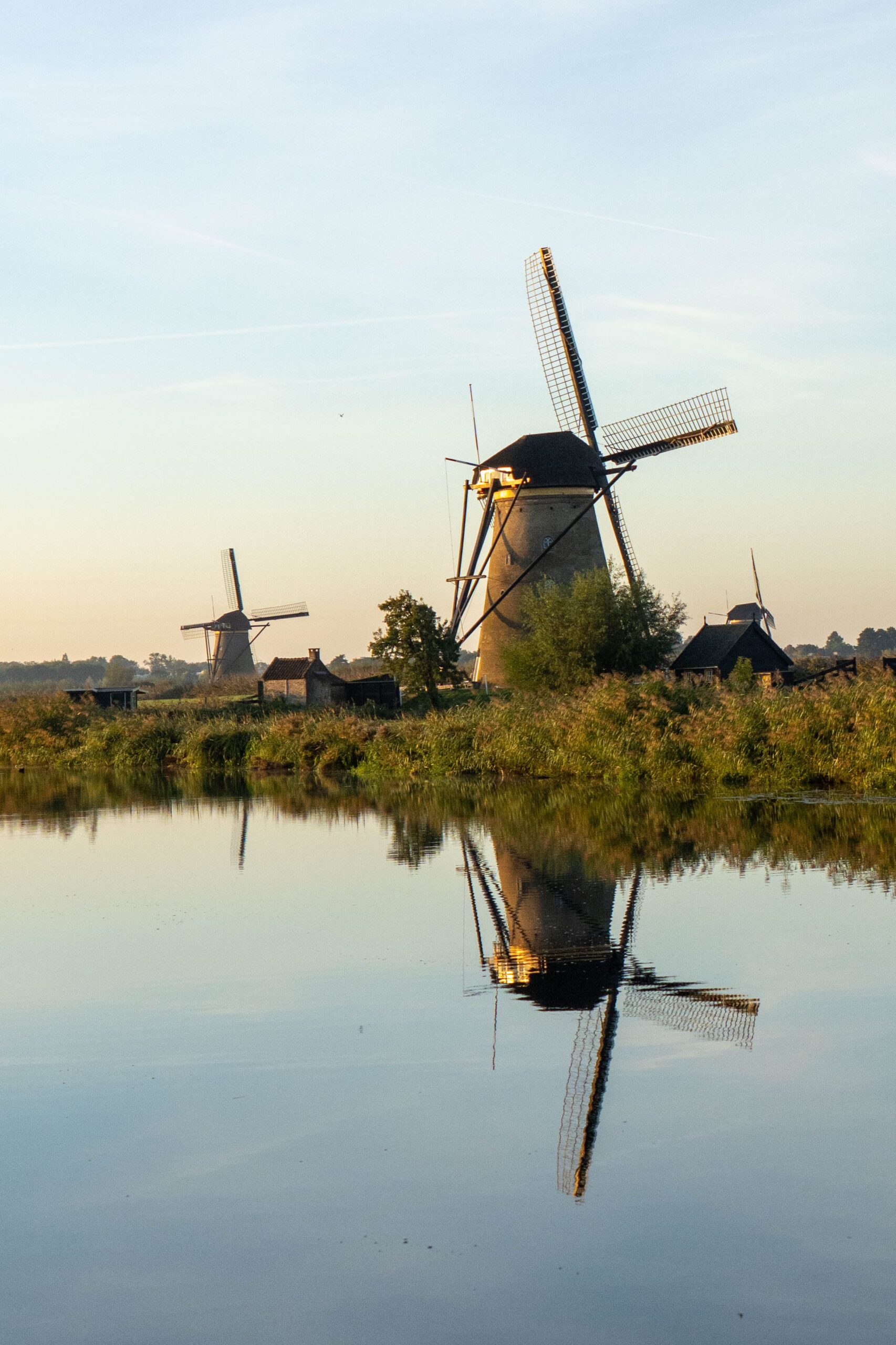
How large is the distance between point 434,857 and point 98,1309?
1074 centimetres

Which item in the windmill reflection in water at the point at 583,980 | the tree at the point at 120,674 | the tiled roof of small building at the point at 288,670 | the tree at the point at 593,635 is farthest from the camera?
the tree at the point at 120,674

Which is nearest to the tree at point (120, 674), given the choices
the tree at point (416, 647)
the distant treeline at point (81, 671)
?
the distant treeline at point (81, 671)

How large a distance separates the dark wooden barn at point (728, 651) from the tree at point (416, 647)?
255 inches

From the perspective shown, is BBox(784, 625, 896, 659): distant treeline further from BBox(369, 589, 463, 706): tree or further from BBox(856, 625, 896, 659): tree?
BBox(369, 589, 463, 706): tree

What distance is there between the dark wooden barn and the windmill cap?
5485 millimetres

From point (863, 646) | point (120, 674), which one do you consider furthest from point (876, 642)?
point (120, 674)

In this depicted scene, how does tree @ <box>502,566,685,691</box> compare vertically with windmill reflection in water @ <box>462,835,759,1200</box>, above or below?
above

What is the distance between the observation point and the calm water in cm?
424

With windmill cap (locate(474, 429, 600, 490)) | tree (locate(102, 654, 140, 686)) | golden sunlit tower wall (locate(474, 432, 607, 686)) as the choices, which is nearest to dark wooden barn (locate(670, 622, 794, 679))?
golden sunlit tower wall (locate(474, 432, 607, 686))

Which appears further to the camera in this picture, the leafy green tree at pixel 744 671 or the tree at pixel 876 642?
the tree at pixel 876 642

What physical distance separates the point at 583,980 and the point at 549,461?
29.8 meters

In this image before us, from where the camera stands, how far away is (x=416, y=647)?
37.4 m

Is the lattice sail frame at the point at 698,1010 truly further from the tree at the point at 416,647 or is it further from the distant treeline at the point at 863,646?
the distant treeline at the point at 863,646

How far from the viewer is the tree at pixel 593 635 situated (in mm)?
32969
